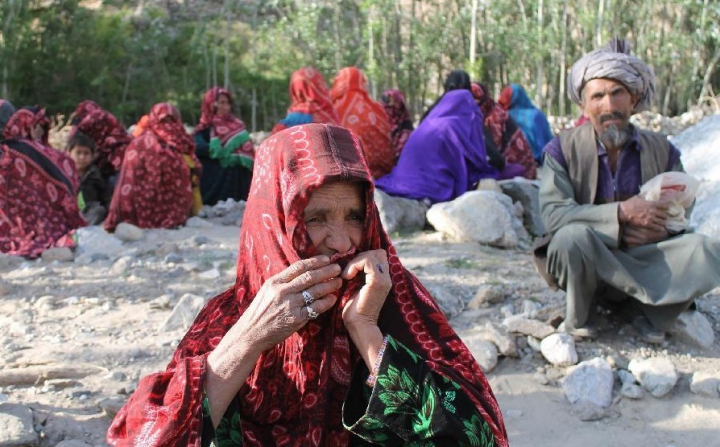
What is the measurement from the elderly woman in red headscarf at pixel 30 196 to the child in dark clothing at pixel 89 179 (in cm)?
116

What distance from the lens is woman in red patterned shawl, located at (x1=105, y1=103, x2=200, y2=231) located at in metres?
7.31

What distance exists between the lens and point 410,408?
1781 millimetres

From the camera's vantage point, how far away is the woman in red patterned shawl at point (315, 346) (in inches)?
68.2

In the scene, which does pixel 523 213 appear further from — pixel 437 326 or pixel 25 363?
pixel 437 326

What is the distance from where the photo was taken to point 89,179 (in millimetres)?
7992

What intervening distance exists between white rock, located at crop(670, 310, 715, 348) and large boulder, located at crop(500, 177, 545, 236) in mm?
2832

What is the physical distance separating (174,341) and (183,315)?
250 mm

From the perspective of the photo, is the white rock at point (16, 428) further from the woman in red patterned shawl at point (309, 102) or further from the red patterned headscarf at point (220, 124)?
the red patterned headscarf at point (220, 124)

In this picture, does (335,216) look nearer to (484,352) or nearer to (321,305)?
(321,305)

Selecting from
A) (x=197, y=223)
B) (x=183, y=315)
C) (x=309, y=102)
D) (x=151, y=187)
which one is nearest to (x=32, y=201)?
(x=151, y=187)

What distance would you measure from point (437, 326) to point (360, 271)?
0.28 metres

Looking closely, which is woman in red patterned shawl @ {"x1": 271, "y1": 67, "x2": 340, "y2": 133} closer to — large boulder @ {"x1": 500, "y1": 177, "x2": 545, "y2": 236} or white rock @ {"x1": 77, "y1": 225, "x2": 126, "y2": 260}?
large boulder @ {"x1": 500, "y1": 177, "x2": 545, "y2": 236}

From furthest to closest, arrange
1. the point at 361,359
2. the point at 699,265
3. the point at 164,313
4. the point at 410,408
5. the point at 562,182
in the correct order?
1. the point at 164,313
2. the point at 562,182
3. the point at 699,265
4. the point at 361,359
5. the point at 410,408

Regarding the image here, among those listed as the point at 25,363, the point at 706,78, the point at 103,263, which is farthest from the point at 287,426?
the point at 706,78
